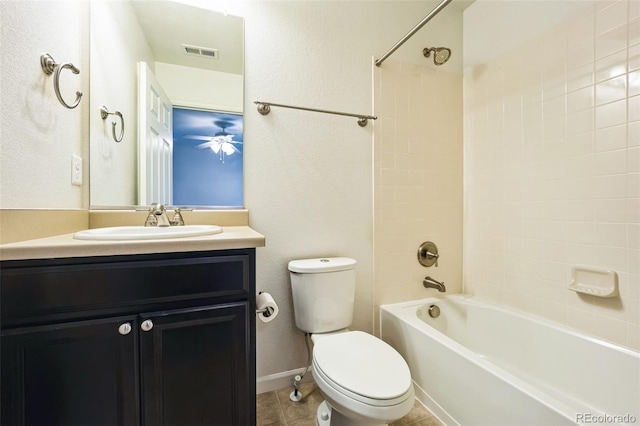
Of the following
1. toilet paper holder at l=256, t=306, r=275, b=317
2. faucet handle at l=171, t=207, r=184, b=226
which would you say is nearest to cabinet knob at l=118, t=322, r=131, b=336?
toilet paper holder at l=256, t=306, r=275, b=317

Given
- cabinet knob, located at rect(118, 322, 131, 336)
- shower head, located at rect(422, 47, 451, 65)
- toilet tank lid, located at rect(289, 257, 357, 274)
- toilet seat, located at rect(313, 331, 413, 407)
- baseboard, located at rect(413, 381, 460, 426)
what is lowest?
baseboard, located at rect(413, 381, 460, 426)

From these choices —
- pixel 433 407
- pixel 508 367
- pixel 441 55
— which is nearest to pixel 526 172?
pixel 441 55

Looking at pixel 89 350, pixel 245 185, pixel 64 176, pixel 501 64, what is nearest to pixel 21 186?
pixel 64 176

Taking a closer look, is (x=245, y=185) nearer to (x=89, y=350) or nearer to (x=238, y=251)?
(x=238, y=251)

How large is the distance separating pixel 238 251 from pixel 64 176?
0.78 m

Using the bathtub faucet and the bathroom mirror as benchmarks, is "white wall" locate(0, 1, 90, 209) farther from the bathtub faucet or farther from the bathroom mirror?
the bathtub faucet

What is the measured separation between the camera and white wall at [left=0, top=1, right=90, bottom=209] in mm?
780

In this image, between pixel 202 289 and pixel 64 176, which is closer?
pixel 202 289

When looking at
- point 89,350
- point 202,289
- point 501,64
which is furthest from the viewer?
point 501,64

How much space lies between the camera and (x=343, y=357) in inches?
44.1

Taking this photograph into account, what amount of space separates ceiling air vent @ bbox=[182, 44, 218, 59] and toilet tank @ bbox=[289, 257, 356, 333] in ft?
3.85

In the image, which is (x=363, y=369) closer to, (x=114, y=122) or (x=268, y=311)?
(x=268, y=311)

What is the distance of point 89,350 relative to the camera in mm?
749

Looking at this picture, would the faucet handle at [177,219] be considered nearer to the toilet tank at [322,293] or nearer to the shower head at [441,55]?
the toilet tank at [322,293]
